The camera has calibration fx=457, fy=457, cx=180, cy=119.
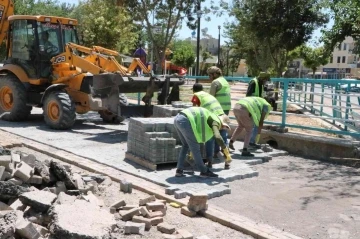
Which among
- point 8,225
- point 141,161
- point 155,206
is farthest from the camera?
point 141,161

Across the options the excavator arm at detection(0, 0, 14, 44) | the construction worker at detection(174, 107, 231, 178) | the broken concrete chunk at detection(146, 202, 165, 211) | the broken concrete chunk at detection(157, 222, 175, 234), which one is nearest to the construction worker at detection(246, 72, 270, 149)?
the construction worker at detection(174, 107, 231, 178)

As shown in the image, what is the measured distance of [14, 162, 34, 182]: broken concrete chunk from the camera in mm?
5529

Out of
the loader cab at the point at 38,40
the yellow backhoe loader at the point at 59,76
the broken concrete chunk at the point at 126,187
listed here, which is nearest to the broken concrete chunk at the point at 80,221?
the broken concrete chunk at the point at 126,187

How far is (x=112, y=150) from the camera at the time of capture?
8.73 meters

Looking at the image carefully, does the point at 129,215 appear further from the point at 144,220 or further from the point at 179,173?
the point at 179,173

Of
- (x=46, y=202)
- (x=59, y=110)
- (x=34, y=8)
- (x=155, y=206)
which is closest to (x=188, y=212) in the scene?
(x=155, y=206)

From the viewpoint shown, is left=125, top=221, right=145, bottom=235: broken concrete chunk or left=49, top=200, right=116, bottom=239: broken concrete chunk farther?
left=125, top=221, right=145, bottom=235: broken concrete chunk

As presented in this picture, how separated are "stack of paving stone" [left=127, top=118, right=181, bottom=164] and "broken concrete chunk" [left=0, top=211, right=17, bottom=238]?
308 centimetres

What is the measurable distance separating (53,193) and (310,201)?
333 cm

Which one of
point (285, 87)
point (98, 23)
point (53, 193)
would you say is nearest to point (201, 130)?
point (53, 193)

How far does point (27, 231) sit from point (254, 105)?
485 cm

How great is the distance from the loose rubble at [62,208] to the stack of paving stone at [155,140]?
114 cm

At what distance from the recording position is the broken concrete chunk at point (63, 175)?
19.0 feet

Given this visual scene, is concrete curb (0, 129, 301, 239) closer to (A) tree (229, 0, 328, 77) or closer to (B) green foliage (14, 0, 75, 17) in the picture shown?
(A) tree (229, 0, 328, 77)
